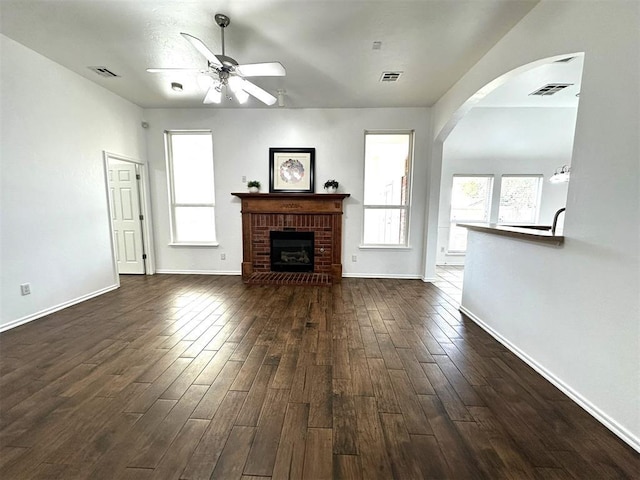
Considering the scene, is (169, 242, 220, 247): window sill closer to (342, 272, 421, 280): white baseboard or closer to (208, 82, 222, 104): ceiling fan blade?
(342, 272, 421, 280): white baseboard

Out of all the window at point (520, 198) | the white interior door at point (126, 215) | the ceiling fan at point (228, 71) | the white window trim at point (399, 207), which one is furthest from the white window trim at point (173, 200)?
the window at point (520, 198)

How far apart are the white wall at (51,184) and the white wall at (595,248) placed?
4.91 m

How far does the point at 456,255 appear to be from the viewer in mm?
6012

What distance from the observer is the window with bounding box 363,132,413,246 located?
4.65 metres

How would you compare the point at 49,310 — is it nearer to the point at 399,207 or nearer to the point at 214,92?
the point at 214,92

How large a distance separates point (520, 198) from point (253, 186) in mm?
5752

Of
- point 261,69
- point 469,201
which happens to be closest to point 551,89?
point 469,201

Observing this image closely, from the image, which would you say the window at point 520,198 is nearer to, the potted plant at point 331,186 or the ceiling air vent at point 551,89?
the ceiling air vent at point 551,89

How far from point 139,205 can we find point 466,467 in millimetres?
5418

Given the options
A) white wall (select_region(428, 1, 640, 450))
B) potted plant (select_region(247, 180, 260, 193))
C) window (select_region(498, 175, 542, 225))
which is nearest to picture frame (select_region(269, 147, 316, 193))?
potted plant (select_region(247, 180, 260, 193))

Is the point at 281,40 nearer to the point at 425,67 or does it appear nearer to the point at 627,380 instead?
the point at 425,67

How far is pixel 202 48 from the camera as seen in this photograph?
2.05 m

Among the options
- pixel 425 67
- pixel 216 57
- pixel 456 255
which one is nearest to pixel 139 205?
pixel 216 57

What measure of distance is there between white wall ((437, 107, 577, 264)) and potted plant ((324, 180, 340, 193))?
2.82 metres
